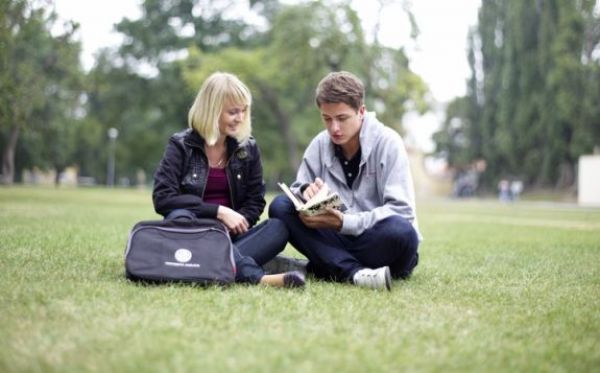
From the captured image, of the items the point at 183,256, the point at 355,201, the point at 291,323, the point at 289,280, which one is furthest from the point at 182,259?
the point at 355,201

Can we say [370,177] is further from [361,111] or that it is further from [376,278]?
[376,278]

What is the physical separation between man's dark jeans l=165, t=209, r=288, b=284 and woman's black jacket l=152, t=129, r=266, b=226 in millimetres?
109

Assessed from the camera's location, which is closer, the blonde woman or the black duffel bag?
the black duffel bag

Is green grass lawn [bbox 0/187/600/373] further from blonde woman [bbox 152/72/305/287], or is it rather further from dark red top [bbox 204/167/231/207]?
dark red top [bbox 204/167/231/207]

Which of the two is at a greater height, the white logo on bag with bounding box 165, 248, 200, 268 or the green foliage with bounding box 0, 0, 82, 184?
the green foliage with bounding box 0, 0, 82, 184

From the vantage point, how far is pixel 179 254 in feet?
12.8

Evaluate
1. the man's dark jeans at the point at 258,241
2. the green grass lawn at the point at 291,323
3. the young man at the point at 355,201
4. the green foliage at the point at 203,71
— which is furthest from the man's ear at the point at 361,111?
the green foliage at the point at 203,71

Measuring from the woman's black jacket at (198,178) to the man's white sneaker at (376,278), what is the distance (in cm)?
99

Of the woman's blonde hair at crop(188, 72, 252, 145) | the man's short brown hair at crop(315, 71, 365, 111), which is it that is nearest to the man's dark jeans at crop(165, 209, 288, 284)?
the woman's blonde hair at crop(188, 72, 252, 145)

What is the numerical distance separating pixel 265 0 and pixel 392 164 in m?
34.5

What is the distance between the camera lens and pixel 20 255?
4.93 meters

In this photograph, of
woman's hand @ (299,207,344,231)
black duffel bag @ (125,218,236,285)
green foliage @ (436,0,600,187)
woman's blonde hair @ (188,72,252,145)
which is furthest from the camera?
green foliage @ (436,0,600,187)

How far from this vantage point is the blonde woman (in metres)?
4.38

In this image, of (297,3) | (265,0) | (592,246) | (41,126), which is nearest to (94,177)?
(41,126)
